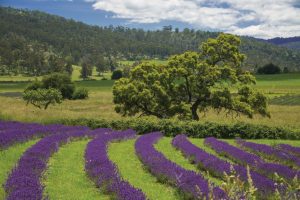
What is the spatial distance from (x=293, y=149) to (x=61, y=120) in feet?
64.7

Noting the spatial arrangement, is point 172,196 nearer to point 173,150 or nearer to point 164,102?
point 173,150

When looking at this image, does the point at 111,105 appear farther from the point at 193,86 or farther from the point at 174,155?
the point at 174,155

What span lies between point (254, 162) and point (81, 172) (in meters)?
8.44

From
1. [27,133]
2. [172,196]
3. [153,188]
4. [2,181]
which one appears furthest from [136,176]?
[27,133]

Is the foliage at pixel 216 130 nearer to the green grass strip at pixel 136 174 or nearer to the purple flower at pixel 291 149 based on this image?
the purple flower at pixel 291 149

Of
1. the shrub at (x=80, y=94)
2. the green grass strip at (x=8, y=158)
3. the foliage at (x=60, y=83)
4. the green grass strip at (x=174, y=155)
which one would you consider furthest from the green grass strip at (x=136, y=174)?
the shrub at (x=80, y=94)

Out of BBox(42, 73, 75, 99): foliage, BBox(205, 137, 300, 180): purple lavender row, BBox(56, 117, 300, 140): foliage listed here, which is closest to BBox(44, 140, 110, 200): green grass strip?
BBox(205, 137, 300, 180): purple lavender row

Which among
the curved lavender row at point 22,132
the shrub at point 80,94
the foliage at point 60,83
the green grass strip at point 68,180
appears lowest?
the shrub at point 80,94

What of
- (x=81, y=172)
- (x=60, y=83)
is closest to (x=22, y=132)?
(x=81, y=172)

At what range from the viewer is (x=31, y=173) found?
15172mm

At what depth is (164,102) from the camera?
44375 mm

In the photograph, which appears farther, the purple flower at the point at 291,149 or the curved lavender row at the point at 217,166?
the purple flower at the point at 291,149

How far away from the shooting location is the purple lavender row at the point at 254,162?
17.7 m

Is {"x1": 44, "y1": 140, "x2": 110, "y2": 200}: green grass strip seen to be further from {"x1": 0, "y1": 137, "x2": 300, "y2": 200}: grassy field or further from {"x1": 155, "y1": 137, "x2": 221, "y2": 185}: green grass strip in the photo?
{"x1": 155, "y1": 137, "x2": 221, "y2": 185}: green grass strip
